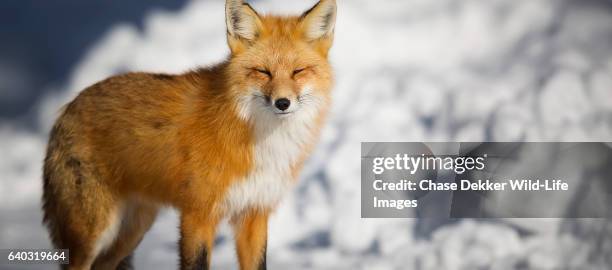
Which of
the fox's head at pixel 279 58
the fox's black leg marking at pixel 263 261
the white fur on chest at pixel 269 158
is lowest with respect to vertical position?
the fox's black leg marking at pixel 263 261

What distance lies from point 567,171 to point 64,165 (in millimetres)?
3710

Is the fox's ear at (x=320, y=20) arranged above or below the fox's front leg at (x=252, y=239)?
above

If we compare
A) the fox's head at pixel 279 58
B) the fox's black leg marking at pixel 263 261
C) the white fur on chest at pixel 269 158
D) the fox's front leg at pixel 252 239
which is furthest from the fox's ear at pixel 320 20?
the fox's black leg marking at pixel 263 261

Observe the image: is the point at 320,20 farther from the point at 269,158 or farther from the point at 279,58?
the point at 269,158

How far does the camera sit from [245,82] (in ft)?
14.6

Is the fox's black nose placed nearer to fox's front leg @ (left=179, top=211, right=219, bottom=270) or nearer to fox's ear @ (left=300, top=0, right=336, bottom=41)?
fox's ear @ (left=300, top=0, right=336, bottom=41)

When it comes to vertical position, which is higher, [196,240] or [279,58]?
[279,58]

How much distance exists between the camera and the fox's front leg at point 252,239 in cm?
485

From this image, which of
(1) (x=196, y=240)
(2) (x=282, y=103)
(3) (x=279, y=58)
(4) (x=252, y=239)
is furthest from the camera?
(4) (x=252, y=239)

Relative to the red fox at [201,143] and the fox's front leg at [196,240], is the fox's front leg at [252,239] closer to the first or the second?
the red fox at [201,143]

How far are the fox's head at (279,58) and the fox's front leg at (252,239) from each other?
2.40 feet

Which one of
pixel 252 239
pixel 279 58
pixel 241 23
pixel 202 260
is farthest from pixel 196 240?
pixel 241 23

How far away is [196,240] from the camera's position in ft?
15.0

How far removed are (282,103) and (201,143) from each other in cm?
68
